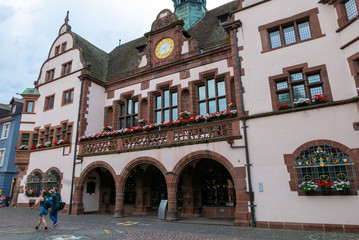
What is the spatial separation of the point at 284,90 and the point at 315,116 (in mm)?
1739

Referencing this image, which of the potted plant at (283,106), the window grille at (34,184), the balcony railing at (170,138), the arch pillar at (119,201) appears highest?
the potted plant at (283,106)

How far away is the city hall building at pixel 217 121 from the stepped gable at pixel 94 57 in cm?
15

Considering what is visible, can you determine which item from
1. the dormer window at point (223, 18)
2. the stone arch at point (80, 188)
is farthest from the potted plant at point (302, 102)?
the stone arch at point (80, 188)

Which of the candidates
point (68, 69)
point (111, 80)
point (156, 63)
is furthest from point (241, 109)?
point (68, 69)

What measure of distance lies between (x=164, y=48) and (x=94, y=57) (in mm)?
7554

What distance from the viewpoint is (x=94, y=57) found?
2167 cm

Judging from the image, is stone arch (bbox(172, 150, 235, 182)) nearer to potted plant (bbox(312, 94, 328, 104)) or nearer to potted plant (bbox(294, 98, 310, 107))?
potted plant (bbox(294, 98, 310, 107))

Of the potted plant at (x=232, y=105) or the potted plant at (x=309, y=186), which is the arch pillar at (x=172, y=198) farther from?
the potted plant at (x=309, y=186)

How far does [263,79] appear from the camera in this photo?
11578mm

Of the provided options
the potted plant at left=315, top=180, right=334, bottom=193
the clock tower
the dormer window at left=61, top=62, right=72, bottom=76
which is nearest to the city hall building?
the potted plant at left=315, top=180, right=334, bottom=193

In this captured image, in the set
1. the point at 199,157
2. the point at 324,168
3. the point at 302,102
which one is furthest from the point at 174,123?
the point at 324,168

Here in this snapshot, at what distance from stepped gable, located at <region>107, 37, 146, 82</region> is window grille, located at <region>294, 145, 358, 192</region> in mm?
12965

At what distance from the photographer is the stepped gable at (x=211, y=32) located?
51.3 feet

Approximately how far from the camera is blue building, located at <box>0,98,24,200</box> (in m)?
27.0
